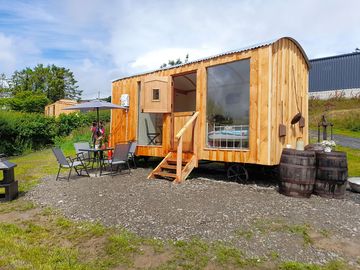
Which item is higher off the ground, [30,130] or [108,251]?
[30,130]

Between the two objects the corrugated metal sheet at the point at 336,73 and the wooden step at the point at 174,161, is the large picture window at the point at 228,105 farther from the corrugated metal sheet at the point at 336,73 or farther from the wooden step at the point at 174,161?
the corrugated metal sheet at the point at 336,73

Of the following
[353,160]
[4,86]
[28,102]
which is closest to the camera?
[353,160]

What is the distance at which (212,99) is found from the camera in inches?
258

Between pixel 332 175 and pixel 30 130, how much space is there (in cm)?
1375

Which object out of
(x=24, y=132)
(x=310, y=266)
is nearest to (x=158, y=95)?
(x=310, y=266)

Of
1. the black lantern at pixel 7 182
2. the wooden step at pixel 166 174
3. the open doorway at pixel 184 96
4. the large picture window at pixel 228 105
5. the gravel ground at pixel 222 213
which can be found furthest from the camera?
the open doorway at pixel 184 96

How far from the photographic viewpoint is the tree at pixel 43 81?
3950 cm

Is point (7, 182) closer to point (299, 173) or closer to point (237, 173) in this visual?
point (237, 173)

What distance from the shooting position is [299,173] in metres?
4.84

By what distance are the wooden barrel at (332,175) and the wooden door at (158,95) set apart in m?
3.97

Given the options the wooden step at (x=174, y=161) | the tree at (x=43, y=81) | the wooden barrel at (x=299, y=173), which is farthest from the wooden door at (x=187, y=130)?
the tree at (x=43, y=81)

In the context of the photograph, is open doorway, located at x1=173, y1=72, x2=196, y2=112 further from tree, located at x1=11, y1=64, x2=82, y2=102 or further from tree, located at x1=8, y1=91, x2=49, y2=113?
tree, located at x1=11, y1=64, x2=82, y2=102

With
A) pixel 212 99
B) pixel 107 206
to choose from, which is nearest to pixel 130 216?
pixel 107 206

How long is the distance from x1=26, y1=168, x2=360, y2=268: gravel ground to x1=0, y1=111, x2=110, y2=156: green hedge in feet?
28.5
